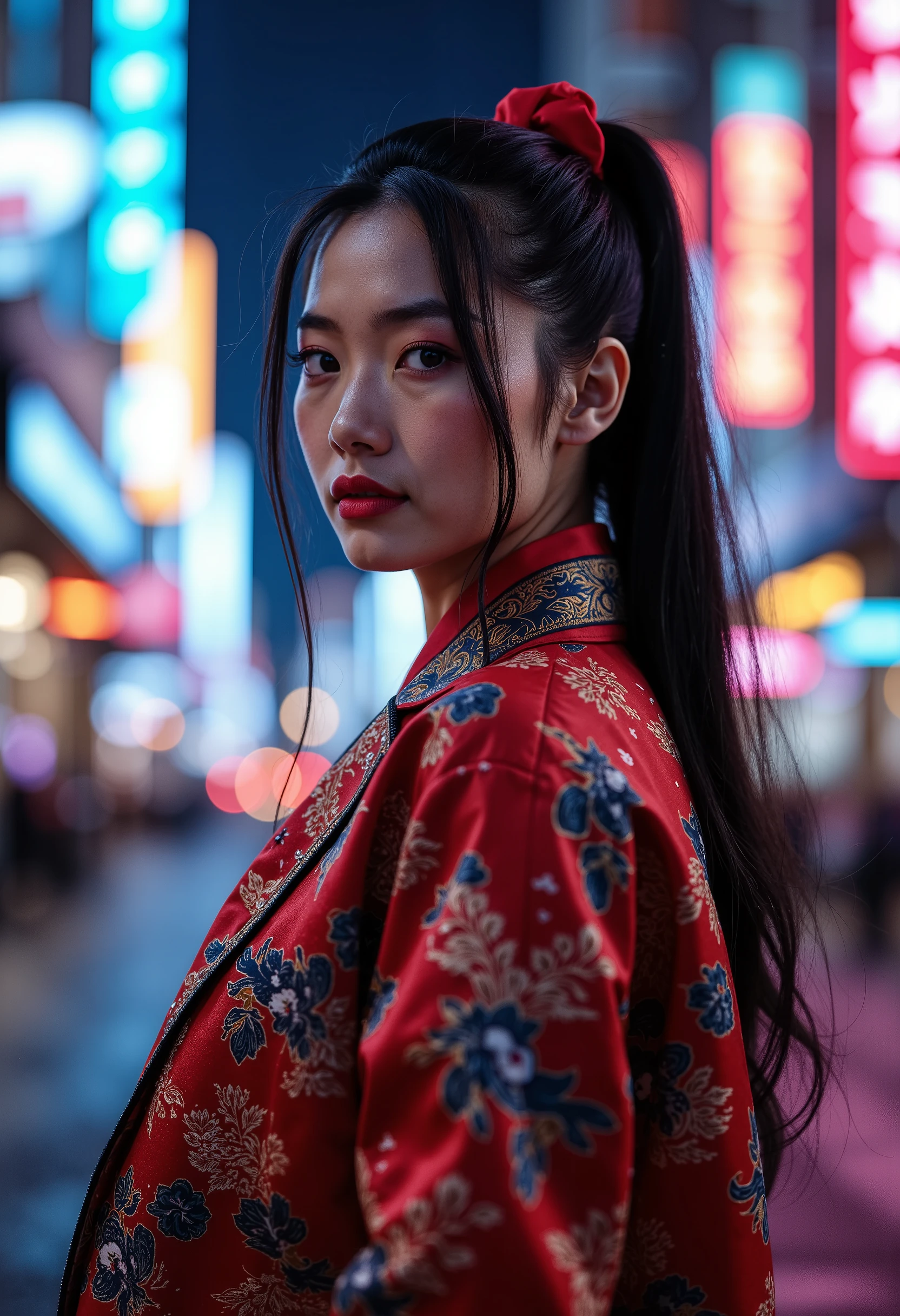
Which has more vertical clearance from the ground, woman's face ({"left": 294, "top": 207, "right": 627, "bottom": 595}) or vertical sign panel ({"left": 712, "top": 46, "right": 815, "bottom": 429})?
vertical sign panel ({"left": 712, "top": 46, "right": 815, "bottom": 429})

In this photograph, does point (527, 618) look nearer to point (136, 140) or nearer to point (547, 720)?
point (547, 720)

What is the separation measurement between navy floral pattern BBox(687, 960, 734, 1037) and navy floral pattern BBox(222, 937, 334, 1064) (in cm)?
28

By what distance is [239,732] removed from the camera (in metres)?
45.8

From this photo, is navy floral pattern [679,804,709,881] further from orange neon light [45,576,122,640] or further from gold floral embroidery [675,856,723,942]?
orange neon light [45,576,122,640]

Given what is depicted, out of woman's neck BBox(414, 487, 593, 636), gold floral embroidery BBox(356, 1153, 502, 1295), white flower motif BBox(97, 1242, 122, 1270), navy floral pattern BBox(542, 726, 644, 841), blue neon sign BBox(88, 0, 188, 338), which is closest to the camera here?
gold floral embroidery BBox(356, 1153, 502, 1295)

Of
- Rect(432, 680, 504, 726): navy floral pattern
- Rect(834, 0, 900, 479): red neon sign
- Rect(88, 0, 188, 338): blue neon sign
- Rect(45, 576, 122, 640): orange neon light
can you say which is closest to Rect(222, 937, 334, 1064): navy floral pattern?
Rect(432, 680, 504, 726): navy floral pattern

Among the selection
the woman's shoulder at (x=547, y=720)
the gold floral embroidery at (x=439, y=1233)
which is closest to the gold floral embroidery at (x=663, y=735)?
the woman's shoulder at (x=547, y=720)

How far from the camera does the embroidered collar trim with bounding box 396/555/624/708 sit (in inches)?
37.5

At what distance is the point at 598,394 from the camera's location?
1037mm

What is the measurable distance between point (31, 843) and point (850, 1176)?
6.74 m

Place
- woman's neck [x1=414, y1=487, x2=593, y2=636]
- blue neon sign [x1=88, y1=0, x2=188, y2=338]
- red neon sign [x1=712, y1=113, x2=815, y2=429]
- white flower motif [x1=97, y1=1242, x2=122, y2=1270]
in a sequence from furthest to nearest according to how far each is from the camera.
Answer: red neon sign [x1=712, y1=113, x2=815, y2=429], blue neon sign [x1=88, y1=0, x2=188, y2=338], woman's neck [x1=414, y1=487, x2=593, y2=636], white flower motif [x1=97, y1=1242, x2=122, y2=1270]

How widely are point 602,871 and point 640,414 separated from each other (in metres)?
0.61

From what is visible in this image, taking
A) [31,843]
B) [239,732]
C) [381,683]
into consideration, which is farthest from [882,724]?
[239,732]

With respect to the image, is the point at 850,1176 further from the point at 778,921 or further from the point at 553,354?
the point at 553,354
